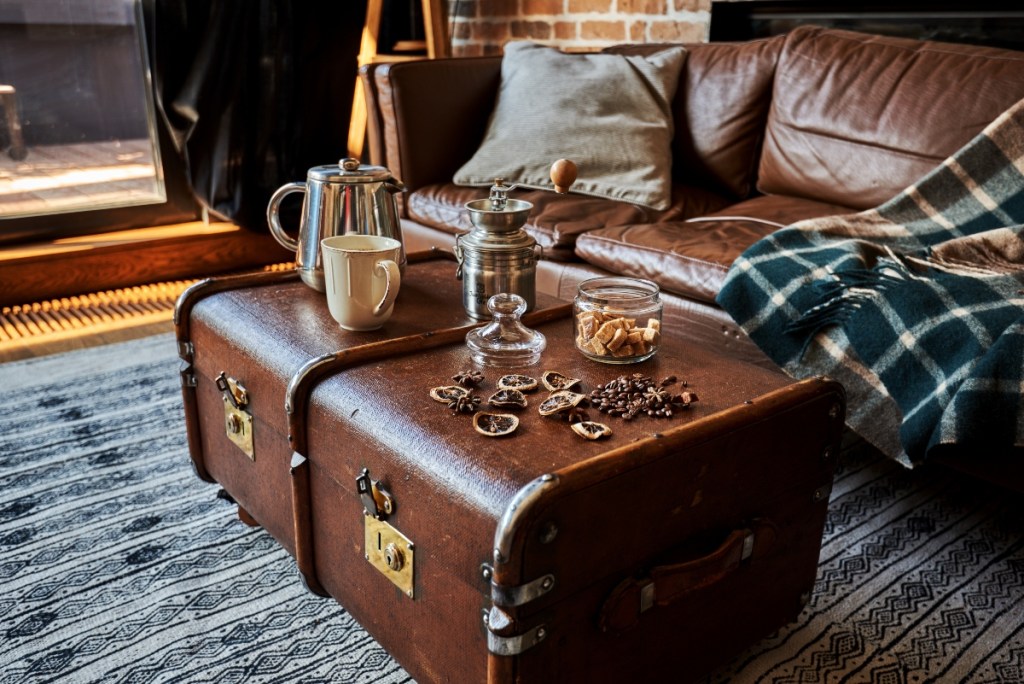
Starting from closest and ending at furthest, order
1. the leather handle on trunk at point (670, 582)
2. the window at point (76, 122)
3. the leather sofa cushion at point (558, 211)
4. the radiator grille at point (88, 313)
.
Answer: the leather handle on trunk at point (670, 582), the leather sofa cushion at point (558, 211), the radiator grille at point (88, 313), the window at point (76, 122)

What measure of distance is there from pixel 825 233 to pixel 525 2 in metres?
1.77

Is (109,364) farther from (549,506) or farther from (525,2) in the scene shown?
(525,2)

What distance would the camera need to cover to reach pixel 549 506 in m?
0.74

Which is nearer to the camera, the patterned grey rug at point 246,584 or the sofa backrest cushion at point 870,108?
the patterned grey rug at point 246,584

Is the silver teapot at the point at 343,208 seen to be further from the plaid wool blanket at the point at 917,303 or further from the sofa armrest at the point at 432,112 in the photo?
the sofa armrest at the point at 432,112

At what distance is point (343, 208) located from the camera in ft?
4.02

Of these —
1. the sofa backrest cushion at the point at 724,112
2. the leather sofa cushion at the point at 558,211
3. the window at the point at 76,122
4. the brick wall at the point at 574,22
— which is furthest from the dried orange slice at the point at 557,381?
the window at the point at 76,122

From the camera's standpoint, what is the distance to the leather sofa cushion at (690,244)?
1582 millimetres

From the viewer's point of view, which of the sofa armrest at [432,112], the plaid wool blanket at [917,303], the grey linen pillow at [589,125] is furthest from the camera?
the sofa armrest at [432,112]

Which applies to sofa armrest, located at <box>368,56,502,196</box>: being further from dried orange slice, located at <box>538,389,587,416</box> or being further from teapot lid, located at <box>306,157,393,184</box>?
dried orange slice, located at <box>538,389,587,416</box>

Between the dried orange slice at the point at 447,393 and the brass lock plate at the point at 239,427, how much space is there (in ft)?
1.14

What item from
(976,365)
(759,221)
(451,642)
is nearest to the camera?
(451,642)

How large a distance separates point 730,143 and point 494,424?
1.47m

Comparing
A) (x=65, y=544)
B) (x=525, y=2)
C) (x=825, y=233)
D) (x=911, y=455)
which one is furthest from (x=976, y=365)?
(x=525, y=2)
